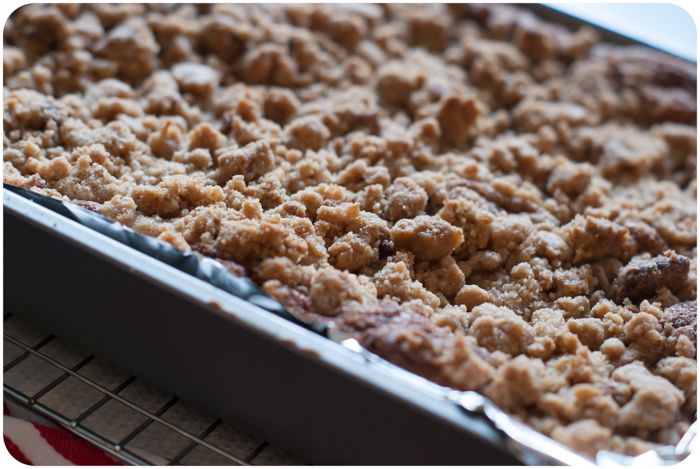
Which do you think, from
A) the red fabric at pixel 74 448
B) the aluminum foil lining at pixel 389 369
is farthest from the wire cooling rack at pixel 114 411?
the aluminum foil lining at pixel 389 369

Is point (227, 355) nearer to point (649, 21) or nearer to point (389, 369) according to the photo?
point (389, 369)

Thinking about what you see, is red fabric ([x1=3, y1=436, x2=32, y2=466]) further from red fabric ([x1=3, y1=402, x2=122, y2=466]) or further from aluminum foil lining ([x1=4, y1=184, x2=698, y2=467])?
aluminum foil lining ([x1=4, y1=184, x2=698, y2=467])

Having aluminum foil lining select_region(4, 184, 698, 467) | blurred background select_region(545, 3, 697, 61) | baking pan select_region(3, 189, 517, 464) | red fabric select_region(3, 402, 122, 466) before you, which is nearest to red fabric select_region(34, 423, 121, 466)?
red fabric select_region(3, 402, 122, 466)

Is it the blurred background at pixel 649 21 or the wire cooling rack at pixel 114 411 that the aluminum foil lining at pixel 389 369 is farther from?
the blurred background at pixel 649 21

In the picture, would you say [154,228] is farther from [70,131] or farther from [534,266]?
[534,266]

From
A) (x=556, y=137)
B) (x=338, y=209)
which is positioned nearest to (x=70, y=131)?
(x=338, y=209)

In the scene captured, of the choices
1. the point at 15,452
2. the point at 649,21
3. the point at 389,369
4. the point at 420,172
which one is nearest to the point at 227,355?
the point at 389,369
